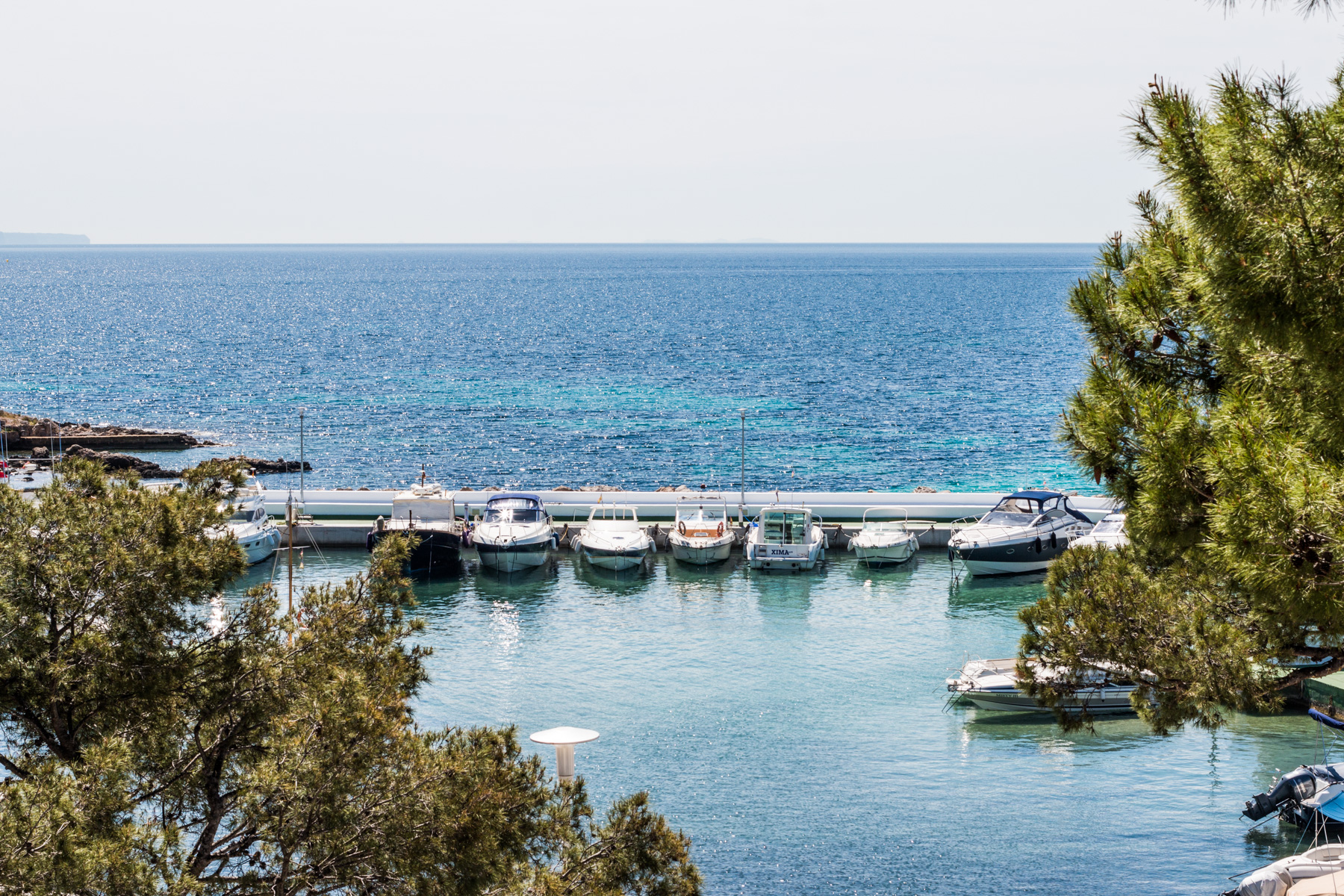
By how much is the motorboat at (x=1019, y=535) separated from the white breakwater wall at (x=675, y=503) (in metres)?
3.02

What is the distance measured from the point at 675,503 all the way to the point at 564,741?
2634 centimetres

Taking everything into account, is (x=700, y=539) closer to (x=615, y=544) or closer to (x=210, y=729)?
(x=615, y=544)

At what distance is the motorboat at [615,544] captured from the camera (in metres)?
33.5

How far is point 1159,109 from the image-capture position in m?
6.52

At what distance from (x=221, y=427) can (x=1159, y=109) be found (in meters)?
65.4

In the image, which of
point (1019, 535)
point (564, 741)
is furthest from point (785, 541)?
point (564, 741)

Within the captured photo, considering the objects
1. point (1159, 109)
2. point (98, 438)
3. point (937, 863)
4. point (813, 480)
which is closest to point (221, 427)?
point (98, 438)

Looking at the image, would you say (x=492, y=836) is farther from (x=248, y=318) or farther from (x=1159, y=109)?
(x=248, y=318)

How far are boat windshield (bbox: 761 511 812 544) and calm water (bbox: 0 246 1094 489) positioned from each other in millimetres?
12409

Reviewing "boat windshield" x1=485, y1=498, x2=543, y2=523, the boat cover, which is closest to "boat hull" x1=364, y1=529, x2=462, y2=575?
"boat windshield" x1=485, y1=498, x2=543, y2=523

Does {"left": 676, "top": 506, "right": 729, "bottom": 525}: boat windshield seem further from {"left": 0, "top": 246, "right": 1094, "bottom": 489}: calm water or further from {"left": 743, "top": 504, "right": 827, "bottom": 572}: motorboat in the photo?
{"left": 0, "top": 246, "right": 1094, "bottom": 489}: calm water

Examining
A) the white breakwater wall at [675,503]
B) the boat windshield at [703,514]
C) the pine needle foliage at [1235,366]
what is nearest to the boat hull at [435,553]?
the white breakwater wall at [675,503]

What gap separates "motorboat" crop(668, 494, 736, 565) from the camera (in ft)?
112

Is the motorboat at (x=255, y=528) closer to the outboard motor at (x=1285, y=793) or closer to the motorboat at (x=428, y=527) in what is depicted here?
the motorboat at (x=428, y=527)
